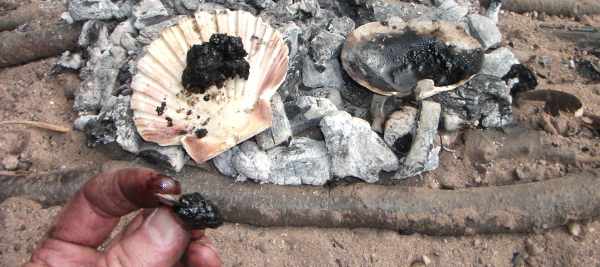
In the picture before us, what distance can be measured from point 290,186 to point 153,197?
1108 millimetres

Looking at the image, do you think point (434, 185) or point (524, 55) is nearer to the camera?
point (434, 185)

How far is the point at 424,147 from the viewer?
2195 mm

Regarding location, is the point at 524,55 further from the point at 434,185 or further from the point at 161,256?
the point at 161,256

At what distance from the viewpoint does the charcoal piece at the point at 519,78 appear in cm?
256

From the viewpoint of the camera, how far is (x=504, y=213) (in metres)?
2.18

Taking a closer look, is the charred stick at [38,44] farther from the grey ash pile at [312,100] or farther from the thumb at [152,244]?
the thumb at [152,244]

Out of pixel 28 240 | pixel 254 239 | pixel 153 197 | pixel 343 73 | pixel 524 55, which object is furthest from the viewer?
pixel 524 55

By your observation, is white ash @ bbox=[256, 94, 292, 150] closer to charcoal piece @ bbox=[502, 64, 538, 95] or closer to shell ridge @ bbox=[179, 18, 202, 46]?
shell ridge @ bbox=[179, 18, 202, 46]

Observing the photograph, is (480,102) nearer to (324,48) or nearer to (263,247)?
(324,48)

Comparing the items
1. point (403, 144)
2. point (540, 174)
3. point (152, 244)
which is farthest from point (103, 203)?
point (540, 174)

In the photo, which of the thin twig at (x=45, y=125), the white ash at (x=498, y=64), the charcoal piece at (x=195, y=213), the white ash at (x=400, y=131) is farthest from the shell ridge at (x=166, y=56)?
the white ash at (x=498, y=64)

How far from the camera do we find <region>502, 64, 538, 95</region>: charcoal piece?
8.39 ft

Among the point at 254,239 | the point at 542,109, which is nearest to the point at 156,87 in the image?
the point at 254,239

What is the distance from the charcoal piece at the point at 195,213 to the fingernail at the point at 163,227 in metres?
0.04
